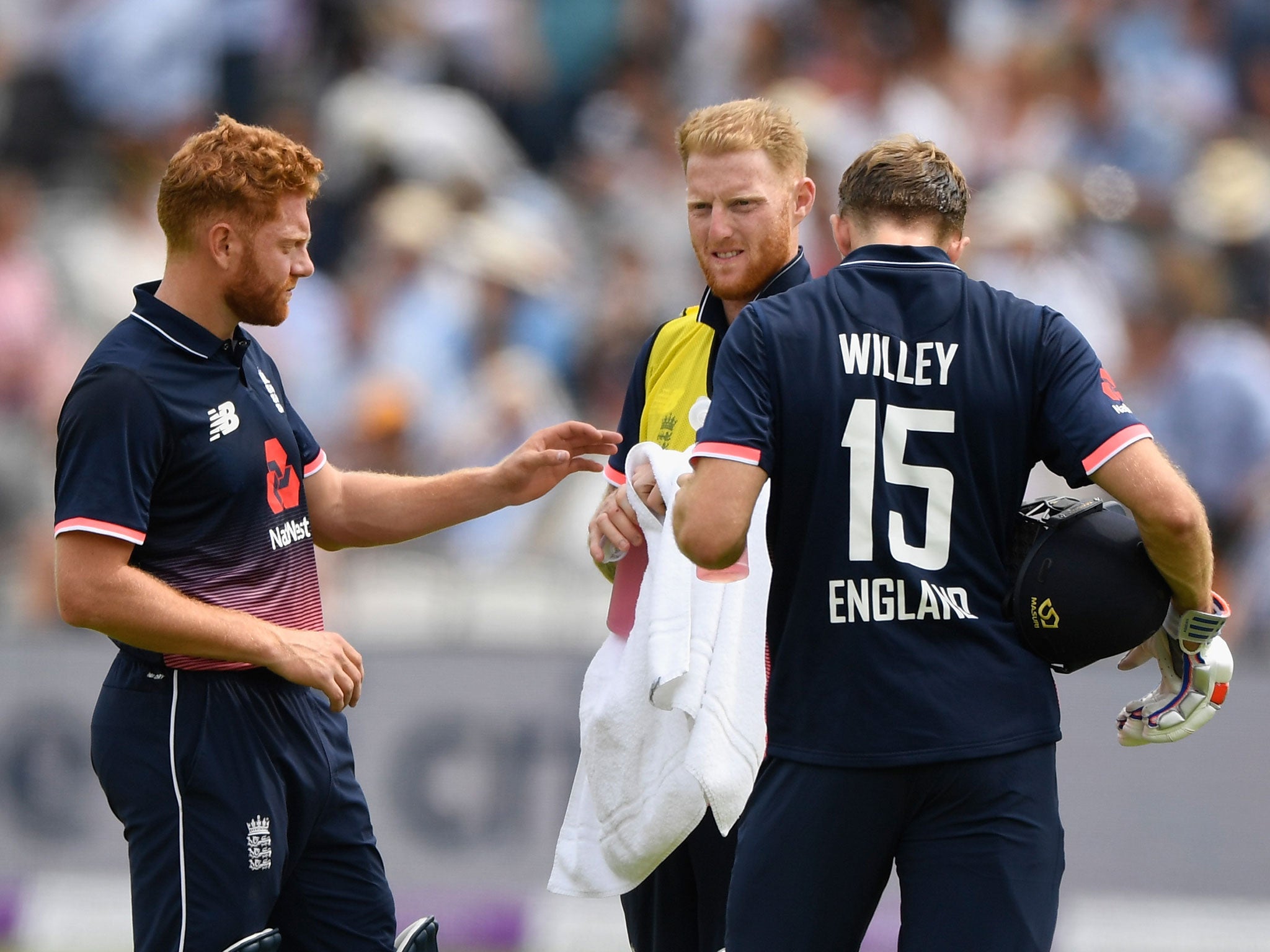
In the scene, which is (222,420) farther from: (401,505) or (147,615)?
(401,505)

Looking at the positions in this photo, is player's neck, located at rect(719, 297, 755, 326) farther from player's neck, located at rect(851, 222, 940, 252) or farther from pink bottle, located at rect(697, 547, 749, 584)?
pink bottle, located at rect(697, 547, 749, 584)

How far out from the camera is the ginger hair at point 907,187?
336 centimetres

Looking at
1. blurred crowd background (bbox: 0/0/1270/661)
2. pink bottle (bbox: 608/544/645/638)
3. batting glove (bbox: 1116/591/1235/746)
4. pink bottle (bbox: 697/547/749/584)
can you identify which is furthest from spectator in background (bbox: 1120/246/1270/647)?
pink bottle (bbox: 697/547/749/584)

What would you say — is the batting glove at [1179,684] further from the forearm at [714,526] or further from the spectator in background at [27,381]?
the spectator in background at [27,381]

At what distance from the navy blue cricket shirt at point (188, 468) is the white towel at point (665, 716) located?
753mm

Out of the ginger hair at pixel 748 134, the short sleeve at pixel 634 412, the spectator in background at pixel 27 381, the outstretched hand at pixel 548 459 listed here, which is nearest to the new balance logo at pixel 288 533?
the outstretched hand at pixel 548 459

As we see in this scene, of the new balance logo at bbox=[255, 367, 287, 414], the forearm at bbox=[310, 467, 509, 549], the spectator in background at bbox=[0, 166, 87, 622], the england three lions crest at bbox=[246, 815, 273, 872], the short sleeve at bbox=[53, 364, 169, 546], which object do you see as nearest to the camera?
the short sleeve at bbox=[53, 364, 169, 546]

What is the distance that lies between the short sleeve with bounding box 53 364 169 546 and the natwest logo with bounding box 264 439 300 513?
300 mm

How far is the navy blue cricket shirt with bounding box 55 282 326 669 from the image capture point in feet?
11.0

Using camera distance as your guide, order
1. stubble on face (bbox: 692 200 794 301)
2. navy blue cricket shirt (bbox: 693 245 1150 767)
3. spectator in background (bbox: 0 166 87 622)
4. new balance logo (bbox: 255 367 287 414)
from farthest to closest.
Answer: spectator in background (bbox: 0 166 87 622) < stubble on face (bbox: 692 200 794 301) < new balance logo (bbox: 255 367 287 414) < navy blue cricket shirt (bbox: 693 245 1150 767)

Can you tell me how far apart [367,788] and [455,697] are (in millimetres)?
536

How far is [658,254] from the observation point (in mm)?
9453

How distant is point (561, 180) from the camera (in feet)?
33.6

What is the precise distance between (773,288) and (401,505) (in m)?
1.12
